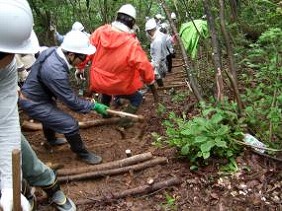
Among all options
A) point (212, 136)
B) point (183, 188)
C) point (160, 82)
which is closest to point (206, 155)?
point (212, 136)

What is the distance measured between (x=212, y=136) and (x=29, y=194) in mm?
2026

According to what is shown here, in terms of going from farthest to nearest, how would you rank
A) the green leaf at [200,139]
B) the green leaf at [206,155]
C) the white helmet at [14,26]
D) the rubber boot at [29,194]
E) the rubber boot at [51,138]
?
the rubber boot at [51,138] → the green leaf at [200,139] → the green leaf at [206,155] → the rubber boot at [29,194] → the white helmet at [14,26]

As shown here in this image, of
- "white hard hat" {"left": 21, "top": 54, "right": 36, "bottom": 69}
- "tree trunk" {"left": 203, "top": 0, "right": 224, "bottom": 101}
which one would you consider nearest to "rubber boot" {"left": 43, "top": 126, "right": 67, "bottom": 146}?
"white hard hat" {"left": 21, "top": 54, "right": 36, "bottom": 69}

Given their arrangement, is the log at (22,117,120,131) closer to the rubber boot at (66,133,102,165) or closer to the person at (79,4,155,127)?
the person at (79,4,155,127)

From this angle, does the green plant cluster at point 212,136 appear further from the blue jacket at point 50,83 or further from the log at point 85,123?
the log at point 85,123

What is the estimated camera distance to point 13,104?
3.05m

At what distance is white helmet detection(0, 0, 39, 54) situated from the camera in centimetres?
246

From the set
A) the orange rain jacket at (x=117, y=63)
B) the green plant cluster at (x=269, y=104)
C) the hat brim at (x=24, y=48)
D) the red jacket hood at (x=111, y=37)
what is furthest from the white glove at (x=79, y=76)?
the hat brim at (x=24, y=48)

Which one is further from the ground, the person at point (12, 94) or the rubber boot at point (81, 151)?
the person at point (12, 94)

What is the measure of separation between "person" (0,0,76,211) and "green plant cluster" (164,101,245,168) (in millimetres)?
1644

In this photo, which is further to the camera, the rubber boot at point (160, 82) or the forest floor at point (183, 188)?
the rubber boot at point (160, 82)

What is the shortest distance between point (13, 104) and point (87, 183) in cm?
213

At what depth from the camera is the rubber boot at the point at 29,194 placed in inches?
157

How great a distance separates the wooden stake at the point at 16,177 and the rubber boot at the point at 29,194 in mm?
1425
